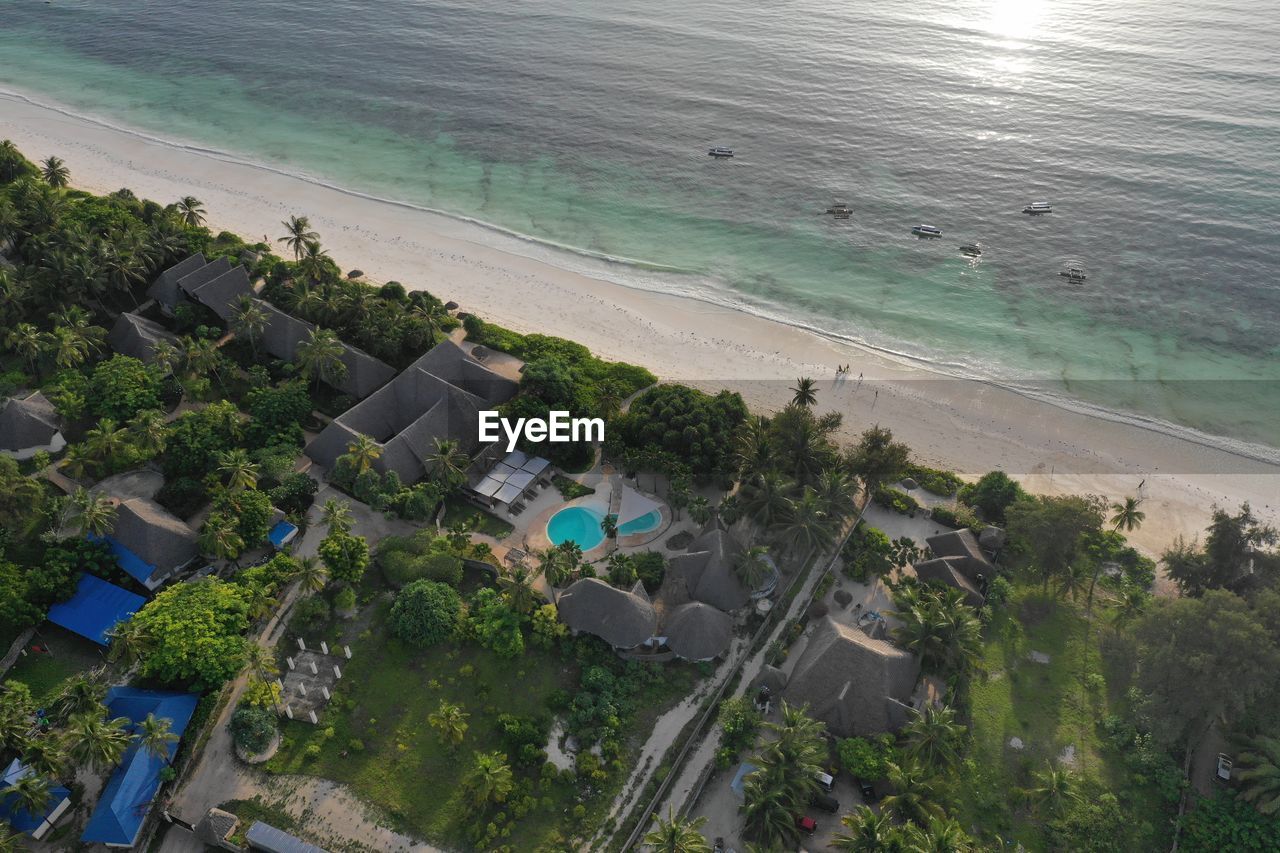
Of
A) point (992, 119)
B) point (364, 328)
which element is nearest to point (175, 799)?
point (364, 328)

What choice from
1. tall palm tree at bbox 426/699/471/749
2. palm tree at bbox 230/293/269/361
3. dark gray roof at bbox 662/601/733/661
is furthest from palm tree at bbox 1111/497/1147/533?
palm tree at bbox 230/293/269/361

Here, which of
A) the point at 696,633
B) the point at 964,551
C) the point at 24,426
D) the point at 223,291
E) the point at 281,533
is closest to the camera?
the point at 696,633

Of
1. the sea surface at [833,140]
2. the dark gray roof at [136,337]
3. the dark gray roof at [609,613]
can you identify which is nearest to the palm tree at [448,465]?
the dark gray roof at [609,613]

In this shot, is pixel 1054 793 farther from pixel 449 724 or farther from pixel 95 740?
pixel 95 740

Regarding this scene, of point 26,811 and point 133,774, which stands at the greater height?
point 133,774

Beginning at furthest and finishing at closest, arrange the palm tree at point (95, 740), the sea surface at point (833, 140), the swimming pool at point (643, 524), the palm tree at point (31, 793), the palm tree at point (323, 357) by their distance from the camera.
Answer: the sea surface at point (833, 140)
the palm tree at point (323, 357)
the swimming pool at point (643, 524)
the palm tree at point (95, 740)
the palm tree at point (31, 793)

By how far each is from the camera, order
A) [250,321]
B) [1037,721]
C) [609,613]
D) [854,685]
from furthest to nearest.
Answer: [250,321]
[609,613]
[1037,721]
[854,685]

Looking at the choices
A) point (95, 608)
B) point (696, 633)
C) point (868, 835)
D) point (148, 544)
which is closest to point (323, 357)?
point (148, 544)

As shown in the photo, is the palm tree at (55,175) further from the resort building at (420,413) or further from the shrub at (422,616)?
the shrub at (422,616)

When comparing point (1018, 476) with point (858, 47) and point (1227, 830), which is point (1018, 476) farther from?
point (858, 47)
